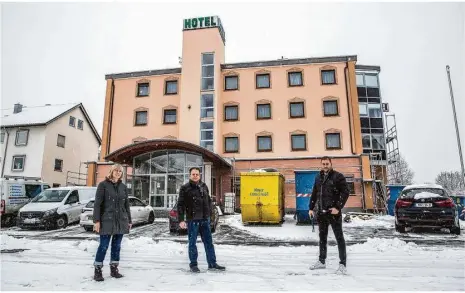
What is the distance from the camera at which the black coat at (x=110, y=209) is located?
4.76 m

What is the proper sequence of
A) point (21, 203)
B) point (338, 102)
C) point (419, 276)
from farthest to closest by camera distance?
point (338, 102)
point (21, 203)
point (419, 276)

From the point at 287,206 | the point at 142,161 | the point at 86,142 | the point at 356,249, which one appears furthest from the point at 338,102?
the point at 86,142

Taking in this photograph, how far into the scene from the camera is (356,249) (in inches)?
285

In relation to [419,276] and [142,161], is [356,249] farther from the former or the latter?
[142,161]

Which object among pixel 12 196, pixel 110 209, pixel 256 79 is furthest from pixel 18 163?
pixel 110 209

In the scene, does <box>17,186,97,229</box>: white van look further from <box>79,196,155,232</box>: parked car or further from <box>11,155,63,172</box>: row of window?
<box>11,155,63,172</box>: row of window

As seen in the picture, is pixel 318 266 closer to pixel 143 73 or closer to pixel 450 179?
pixel 143 73

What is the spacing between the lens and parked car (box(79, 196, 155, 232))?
11.8 metres

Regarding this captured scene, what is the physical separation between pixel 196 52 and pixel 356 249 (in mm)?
21434

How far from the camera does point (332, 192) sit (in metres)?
5.28

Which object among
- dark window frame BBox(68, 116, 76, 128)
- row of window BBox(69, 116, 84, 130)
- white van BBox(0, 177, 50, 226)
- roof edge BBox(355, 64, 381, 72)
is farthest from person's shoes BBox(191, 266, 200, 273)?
row of window BBox(69, 116, 84, 130)

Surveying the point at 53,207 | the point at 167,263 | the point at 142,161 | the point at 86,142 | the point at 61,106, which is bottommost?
the point at 167,263

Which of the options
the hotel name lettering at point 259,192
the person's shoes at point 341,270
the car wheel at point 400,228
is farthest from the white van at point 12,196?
the car wheel at point 400,228

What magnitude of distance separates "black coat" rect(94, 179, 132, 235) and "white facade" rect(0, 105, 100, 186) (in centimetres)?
2707
